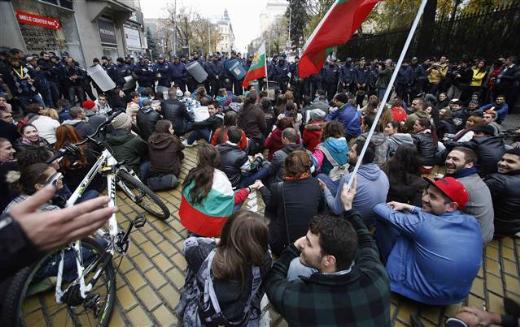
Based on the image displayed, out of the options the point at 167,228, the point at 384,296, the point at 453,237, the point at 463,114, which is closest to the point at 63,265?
the point at 167,228

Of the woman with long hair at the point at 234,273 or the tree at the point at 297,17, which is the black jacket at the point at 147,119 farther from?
the tree at the point at 297,17

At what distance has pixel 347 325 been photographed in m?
1.42

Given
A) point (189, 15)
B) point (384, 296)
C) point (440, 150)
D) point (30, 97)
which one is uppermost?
point (189, 15)

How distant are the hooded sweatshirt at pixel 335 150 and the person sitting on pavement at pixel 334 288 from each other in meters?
2.47

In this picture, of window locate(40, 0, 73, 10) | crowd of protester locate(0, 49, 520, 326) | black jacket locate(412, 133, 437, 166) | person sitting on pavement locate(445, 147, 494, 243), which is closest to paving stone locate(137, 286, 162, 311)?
crowd of protester locate(0, 49, 520, 326)

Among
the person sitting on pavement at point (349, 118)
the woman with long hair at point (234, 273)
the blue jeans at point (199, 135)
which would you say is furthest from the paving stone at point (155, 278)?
the person sitting on pavement at point (349, 118)

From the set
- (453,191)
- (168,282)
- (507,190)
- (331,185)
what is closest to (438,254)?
(453,191)

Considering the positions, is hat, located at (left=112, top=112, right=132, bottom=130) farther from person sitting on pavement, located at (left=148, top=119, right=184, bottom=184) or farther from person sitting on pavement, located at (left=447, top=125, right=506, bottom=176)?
person sitting on pavement, located at (left=447, top=125, right=506, bottom=176)

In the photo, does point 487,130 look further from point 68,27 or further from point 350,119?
point 68,27

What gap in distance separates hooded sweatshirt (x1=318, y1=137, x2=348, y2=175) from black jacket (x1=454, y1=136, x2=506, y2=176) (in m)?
1.89

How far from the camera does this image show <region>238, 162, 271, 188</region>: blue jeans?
410cm

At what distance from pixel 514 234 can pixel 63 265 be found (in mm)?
5166

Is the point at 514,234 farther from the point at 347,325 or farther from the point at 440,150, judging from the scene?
the point at 347,325

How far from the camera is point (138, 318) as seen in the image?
2432 mm
